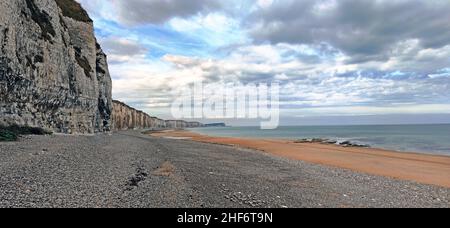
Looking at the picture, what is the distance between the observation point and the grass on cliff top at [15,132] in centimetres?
2245

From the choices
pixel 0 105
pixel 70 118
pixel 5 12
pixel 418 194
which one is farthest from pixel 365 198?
pixel 70 118

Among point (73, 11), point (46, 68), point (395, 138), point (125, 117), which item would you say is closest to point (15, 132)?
point (46, 68)

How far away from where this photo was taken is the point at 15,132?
26.9 metres

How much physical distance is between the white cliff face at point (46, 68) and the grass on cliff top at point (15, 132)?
2.04 feet

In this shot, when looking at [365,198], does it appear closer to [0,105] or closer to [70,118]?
[0,105]

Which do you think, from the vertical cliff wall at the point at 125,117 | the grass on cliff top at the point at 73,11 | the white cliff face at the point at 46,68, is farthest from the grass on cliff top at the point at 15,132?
the vertical cliff wall at the point at 125,117

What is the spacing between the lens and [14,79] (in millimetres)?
28438

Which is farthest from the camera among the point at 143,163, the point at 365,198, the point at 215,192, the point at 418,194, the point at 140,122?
the point at 140,122

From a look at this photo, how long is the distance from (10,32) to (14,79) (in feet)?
12.3

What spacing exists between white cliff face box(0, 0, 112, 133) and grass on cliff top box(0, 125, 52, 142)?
0.62m

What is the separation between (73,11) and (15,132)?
36.7 meters

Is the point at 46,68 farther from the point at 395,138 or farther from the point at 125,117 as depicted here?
the point at 125,117
